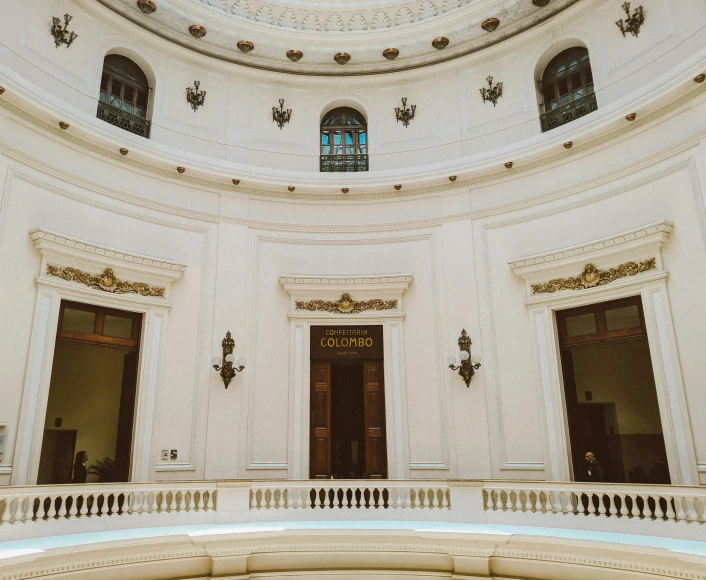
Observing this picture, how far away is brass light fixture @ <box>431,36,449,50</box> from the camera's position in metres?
11.2

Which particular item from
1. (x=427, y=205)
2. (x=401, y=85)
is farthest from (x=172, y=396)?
(x=401, y=85)

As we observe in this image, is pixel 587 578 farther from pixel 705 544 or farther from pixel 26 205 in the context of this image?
pixel 26 205

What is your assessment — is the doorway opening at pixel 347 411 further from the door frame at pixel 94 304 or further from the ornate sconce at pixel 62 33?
the ornate sconce at pixel 62 33

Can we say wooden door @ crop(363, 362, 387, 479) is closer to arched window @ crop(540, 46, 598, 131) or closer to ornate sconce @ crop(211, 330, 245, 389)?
ornate sconce @ crop(211, 330, 245, 389)

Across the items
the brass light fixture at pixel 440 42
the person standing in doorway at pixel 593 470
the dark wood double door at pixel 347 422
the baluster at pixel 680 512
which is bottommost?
the baluster at pixel 680 512

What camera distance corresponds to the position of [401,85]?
39.8 feet

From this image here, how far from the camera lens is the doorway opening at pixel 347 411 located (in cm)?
1038

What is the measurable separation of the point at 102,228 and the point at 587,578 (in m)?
8.43

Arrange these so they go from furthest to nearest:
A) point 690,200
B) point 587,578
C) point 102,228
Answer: point 102,228, point 690,200, point 587,578

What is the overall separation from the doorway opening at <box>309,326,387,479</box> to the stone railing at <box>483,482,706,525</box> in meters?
2.49

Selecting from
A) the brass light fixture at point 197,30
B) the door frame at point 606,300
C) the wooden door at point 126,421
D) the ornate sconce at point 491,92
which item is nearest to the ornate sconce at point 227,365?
the wooden door at point 126,421

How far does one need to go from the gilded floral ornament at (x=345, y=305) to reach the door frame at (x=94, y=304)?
2294 mm

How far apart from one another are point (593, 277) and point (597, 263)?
0.22 meters

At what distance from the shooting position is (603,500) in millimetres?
7820
